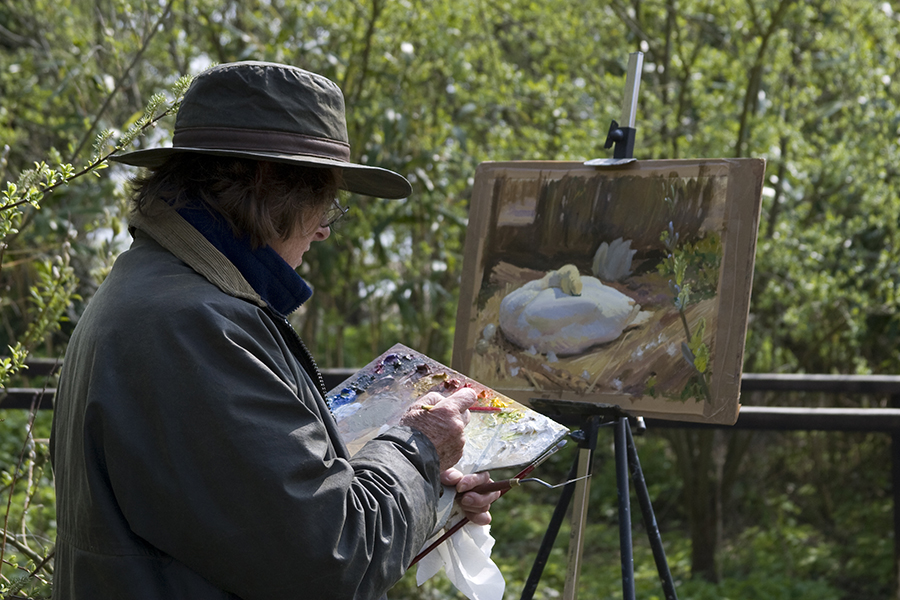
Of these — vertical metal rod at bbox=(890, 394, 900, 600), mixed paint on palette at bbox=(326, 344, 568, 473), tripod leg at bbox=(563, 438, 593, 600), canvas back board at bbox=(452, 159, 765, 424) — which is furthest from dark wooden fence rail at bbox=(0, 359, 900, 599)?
mixed paint on palette at bbox=(326, 344, 568, 473)

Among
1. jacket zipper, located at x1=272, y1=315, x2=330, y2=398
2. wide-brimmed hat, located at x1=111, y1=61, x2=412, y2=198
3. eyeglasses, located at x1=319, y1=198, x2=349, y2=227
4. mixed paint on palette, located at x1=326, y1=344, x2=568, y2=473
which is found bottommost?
mixed paint on palette, located at x1=326, y1=344, x2=568, y2=473

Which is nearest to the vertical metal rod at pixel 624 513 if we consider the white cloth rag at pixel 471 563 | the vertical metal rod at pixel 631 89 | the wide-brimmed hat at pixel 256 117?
the white cloth rag at pixel 471 563

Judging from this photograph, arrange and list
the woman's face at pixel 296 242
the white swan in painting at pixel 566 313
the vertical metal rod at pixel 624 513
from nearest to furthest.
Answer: the woman's face at pixel 296 242 → the vertical metal rod at pixel 624 513 → the white swan in painting at pixel 566 313

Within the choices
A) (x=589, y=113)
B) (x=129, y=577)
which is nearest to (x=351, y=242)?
(x=589, y=113)

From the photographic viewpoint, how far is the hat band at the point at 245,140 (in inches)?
45.5

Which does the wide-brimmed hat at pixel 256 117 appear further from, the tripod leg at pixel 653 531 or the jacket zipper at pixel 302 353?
the tripod leg at pixel 653 531

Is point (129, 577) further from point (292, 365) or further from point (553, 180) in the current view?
point (553, 180)

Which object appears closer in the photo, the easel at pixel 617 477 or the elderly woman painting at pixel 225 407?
the elderly woman painting at pixel 225 407

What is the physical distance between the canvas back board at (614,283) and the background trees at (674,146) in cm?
161

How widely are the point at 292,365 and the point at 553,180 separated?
1070 mm

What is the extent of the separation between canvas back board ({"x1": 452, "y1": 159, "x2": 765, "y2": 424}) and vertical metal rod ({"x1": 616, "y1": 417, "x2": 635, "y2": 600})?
0.23 feet

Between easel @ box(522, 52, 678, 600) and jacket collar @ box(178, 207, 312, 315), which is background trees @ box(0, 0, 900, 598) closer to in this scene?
easel @ box(522, 52, 678, 600)

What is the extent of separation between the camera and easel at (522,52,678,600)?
172cm

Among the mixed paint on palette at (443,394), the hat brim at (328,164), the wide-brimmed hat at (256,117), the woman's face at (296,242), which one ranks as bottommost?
the mixed paint on palette at (443,394)
